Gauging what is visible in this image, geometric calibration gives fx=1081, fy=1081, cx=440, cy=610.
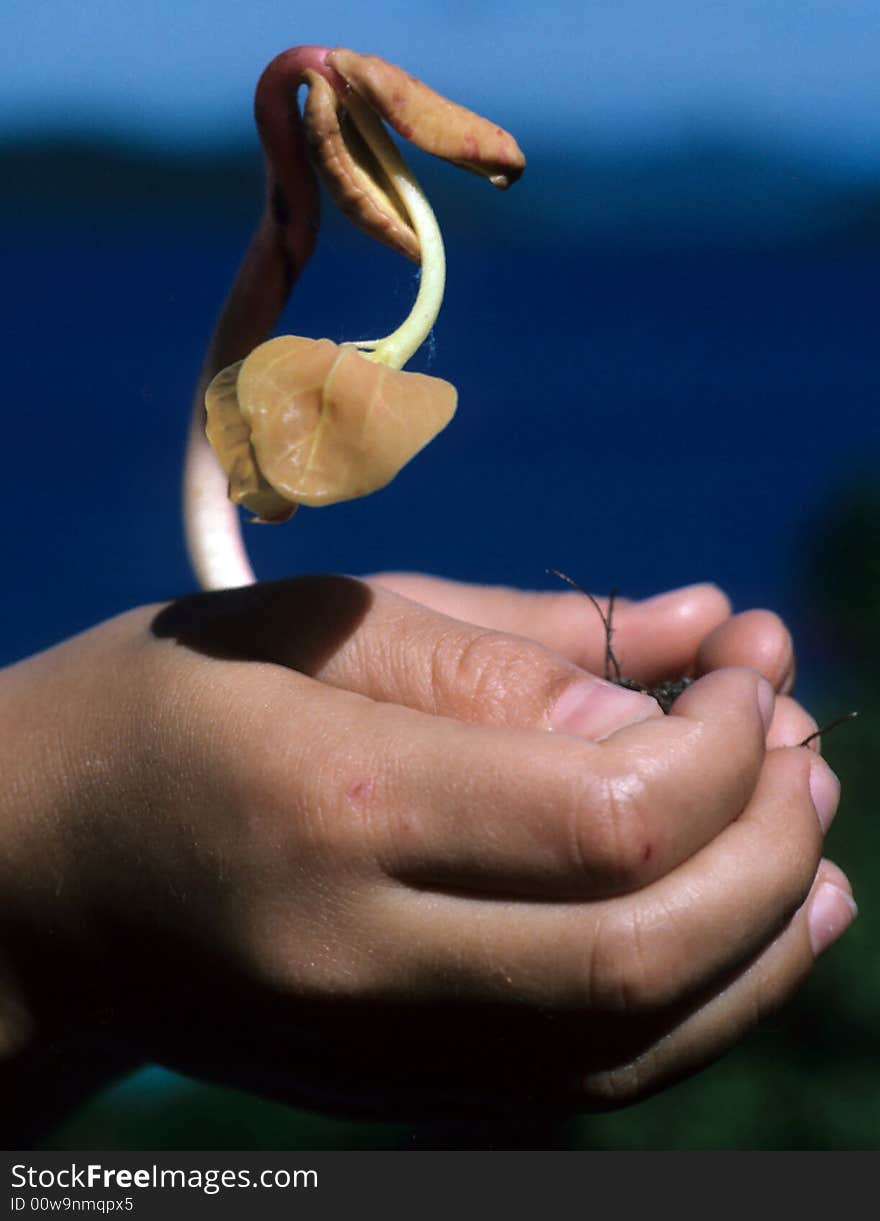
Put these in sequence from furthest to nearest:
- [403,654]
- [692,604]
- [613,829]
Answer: [692,604] < [403,654] < [613,829]

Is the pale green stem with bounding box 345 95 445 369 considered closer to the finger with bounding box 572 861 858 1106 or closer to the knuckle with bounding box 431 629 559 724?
the knuckle with bounding box 431 629 559 724

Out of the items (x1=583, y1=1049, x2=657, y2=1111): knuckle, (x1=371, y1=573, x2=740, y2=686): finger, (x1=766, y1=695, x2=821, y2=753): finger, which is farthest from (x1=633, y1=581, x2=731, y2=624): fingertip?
(x1=583, y1=1049, x2=657, y2=1111): knuckle

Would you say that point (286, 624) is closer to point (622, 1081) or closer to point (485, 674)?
point (485, 674)

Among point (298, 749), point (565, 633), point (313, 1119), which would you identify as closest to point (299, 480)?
point (298, 749)

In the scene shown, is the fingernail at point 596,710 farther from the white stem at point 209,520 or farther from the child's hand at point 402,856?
the white stem at point 209,520

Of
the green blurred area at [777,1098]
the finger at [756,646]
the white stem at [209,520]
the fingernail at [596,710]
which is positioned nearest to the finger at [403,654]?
the fingernail at [596,710]

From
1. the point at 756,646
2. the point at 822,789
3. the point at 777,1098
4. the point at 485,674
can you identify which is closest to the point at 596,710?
the point at 485,674
